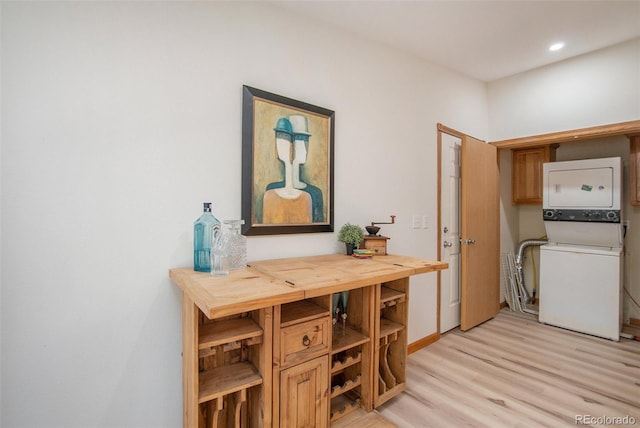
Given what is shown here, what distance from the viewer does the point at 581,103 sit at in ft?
9.36

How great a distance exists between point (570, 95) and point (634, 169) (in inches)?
39.4

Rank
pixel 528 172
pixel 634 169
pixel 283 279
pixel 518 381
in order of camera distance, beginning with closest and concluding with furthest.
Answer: pixel 283 279 < pixel 518 381 < pixel 634 169 < pixel 528 172

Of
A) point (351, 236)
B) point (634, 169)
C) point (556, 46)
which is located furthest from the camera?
point (634, 169)

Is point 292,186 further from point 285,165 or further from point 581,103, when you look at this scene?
point 581,103

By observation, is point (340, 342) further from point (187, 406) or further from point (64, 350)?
point (64, 350)

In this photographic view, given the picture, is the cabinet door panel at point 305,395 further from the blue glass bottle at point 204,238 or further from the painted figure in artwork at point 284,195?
the painted figure in artwork at point 284,195

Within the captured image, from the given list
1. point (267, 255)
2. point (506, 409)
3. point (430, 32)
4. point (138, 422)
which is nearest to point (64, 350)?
point (138, 422)

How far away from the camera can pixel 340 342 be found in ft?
5.51

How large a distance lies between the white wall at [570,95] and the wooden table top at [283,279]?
2.42 m

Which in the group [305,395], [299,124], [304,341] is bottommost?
[305,395]

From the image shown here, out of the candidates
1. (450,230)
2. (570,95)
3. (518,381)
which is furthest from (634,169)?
(518,381)

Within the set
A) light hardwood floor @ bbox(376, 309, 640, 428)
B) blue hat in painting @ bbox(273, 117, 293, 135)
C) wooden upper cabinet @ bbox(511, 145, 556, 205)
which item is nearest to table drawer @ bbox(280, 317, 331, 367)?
light hardwood floor @ bbox(376, 309, 640, 428)

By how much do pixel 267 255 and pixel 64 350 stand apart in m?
1.00

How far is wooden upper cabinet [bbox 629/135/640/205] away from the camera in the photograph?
2951 millimetres
